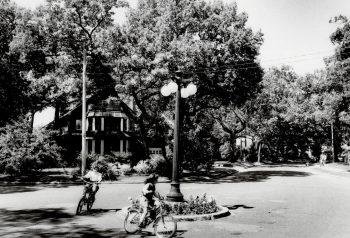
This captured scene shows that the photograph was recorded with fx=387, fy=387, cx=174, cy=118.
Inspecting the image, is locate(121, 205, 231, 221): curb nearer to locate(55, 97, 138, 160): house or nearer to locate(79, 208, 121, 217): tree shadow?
locate(79, 208, 121, 217): tree shadow

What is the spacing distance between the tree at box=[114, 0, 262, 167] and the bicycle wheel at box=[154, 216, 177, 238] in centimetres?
1972

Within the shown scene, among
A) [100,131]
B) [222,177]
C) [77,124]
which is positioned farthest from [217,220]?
[77,124]

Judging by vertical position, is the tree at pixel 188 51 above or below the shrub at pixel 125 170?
above

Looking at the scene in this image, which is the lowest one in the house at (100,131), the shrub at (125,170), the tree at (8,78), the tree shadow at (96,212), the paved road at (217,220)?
the paved road at (217,220)

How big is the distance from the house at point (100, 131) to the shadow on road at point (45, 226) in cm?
3682

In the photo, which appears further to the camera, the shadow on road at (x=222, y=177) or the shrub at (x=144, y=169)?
the shrub at (x=144, y=169)

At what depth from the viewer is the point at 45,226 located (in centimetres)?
1109

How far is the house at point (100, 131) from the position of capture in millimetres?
50156

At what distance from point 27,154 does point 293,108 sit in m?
49.7

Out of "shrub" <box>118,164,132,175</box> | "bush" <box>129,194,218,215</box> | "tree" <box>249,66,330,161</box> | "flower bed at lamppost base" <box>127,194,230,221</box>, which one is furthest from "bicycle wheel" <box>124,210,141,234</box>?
"tree" <box>249,66,330,161</box>

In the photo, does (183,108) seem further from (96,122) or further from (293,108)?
(293,108)

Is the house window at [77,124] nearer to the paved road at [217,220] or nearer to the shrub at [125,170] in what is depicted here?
the shrub at [125,170]

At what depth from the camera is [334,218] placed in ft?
41.2

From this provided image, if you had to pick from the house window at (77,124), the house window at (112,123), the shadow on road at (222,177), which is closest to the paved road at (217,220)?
the shadow on road at (222,177)
